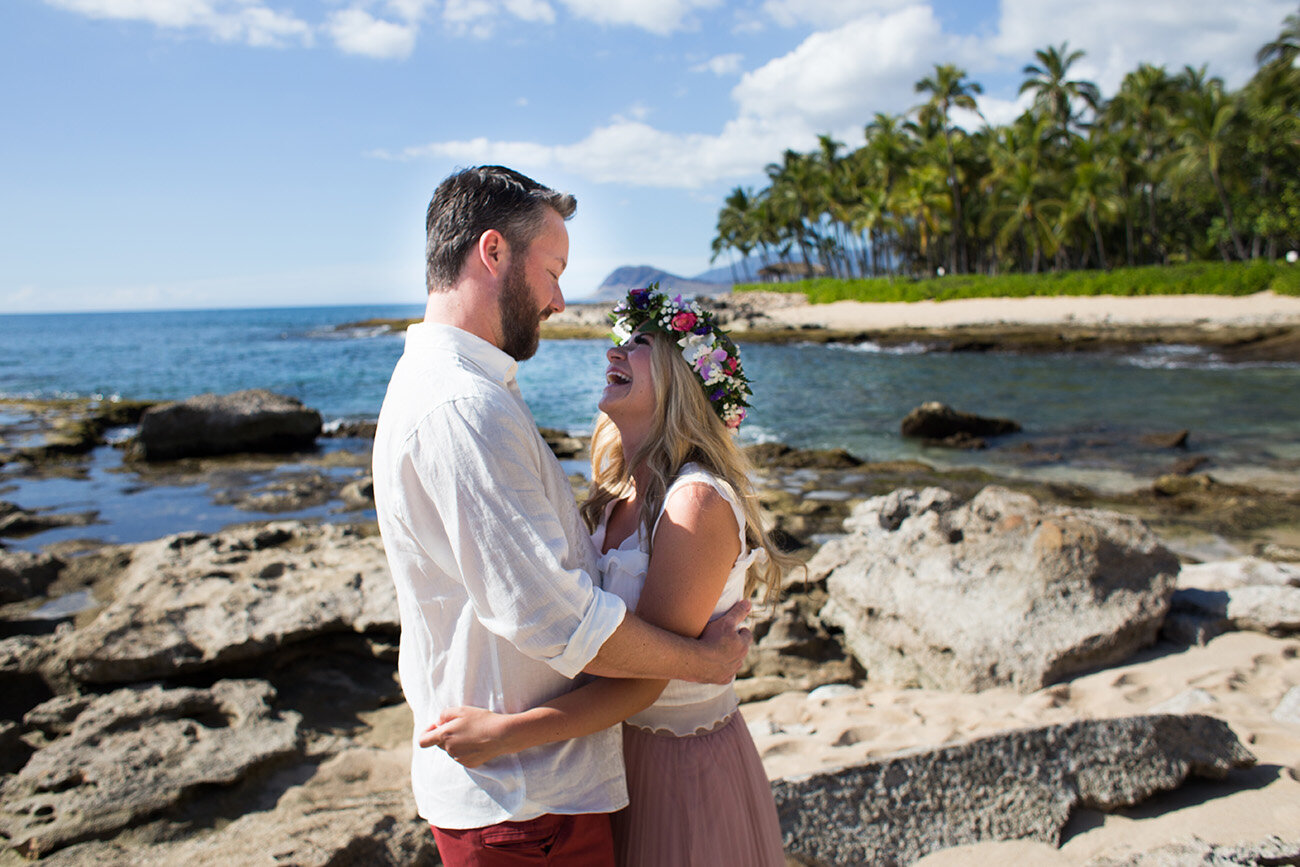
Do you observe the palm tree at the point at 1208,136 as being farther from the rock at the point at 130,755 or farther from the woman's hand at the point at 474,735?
the woman's hand at the point at 474,735

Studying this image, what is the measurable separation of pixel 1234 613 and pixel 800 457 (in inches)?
388

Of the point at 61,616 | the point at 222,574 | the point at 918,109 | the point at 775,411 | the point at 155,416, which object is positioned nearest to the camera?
the point at 222,574

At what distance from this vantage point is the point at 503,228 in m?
1.87

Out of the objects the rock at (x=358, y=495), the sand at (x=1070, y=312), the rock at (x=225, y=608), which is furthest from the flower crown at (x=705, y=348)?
the sand at (x=1070, y=312)

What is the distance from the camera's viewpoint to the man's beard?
6.25 feet

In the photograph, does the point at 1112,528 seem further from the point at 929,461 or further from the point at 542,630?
the point at 929,461

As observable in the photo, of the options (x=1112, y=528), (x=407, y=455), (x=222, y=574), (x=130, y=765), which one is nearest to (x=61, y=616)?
(x=222, y=574)

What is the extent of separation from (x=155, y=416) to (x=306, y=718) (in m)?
14.3

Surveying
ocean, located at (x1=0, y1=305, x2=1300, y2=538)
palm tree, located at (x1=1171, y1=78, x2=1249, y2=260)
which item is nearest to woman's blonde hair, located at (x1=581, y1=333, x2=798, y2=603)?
ocean, located at (x1=0, y1=305, x2=1300, y2=538)

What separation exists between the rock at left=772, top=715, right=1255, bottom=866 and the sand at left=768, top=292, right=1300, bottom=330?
36315 millimetres

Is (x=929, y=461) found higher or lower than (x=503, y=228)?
lower

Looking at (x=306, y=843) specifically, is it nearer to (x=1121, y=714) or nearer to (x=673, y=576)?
(x=673, y=576)

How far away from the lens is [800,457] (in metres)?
15.0

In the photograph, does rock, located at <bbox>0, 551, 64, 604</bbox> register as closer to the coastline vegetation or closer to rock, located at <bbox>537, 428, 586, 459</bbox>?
rock, located at <bbox>537, 428, 586, 459</bbox>
